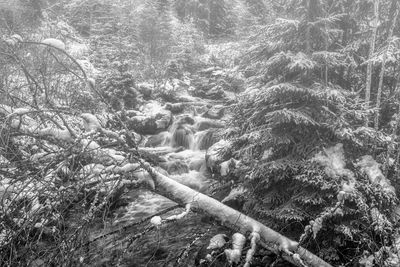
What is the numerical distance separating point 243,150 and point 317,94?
1.70 meters

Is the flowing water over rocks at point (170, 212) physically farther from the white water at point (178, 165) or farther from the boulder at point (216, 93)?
the boulder at point (216, 93)

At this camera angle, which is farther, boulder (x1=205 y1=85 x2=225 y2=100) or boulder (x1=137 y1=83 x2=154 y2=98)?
boulder (x1=205 y1=85 x2=225 y2=100)

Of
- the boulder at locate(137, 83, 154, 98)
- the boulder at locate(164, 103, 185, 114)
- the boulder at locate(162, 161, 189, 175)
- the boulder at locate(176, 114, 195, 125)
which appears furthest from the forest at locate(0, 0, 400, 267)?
the boulder at locate(137, 83, 154, 98)

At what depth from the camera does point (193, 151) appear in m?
12.8

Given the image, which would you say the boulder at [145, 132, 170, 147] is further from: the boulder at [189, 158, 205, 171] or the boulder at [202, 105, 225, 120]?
the boulder at [189, 158, 205, 171]

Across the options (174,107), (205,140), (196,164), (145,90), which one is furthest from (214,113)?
(196,164)

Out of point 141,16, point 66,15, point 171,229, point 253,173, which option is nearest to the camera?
point 253,173

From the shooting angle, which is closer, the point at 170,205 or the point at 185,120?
the point at 170,205

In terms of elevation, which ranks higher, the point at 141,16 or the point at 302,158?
the point at 141,16

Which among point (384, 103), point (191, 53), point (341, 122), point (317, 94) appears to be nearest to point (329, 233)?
point (341, 122)

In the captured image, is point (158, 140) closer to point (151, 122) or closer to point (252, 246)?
point (151, 122)

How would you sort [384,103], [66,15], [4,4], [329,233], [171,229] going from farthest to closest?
[66,15] → [4,4] → [384,103] → [171,229] → [329,233]

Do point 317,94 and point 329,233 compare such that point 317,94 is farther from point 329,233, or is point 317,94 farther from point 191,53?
point 191,53

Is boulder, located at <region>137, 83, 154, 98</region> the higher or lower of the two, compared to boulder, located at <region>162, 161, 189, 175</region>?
higher
